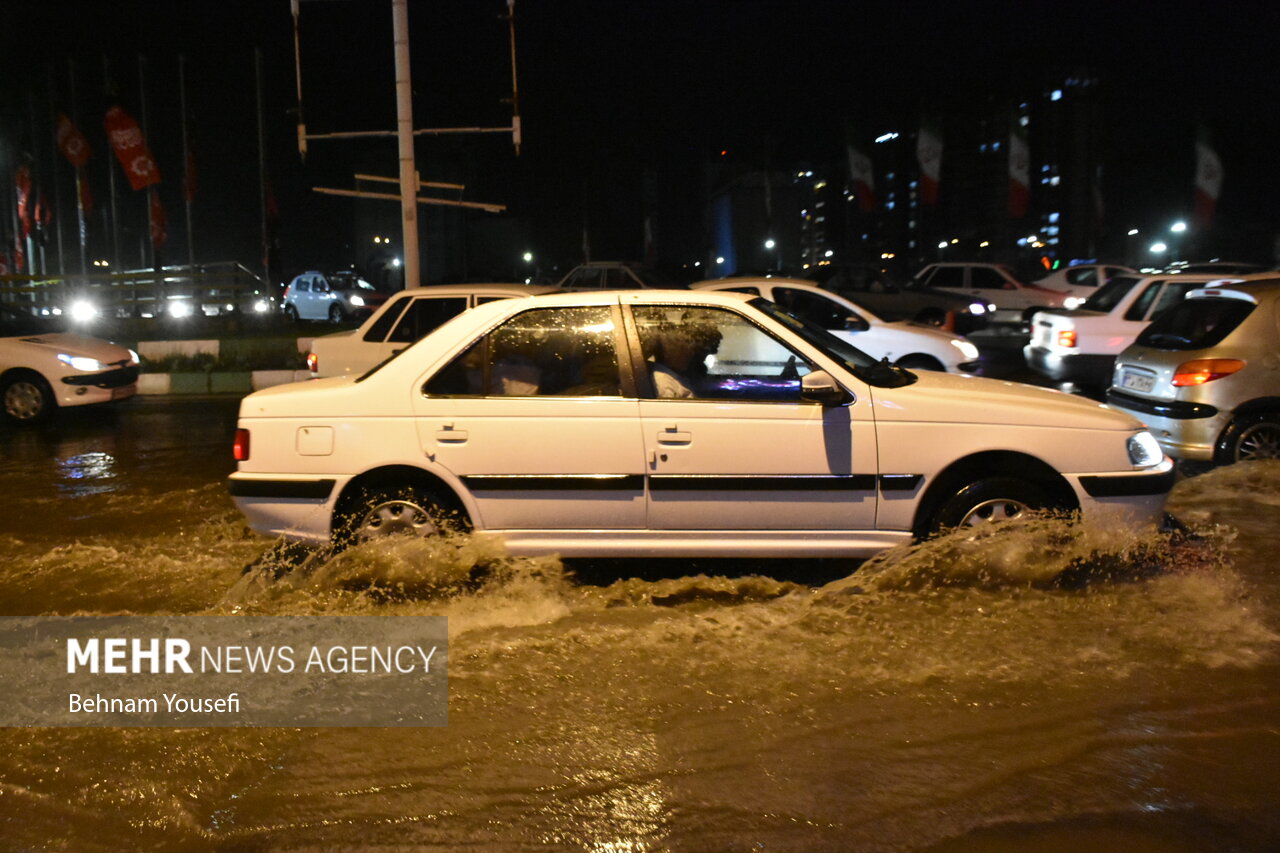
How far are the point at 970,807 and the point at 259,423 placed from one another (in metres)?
3.80

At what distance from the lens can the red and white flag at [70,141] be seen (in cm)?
3180

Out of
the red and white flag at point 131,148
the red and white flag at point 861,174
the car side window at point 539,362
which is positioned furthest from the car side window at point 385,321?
the red and white flag at point 861,174

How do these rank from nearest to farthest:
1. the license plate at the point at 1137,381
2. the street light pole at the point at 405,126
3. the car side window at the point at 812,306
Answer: the license plate at the point at 1137,381
the car side window at the point at 812,306
the street light pole at the point at 405,126

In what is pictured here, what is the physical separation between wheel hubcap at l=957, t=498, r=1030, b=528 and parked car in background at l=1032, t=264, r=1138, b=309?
19.2 meters

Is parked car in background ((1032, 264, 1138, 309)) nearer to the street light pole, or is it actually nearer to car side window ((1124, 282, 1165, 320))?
car side window ((1124, 282, 1165, 320))

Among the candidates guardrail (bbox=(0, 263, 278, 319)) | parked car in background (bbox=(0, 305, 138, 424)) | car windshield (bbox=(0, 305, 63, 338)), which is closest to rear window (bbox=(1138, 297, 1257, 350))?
parked car in background (bbox=(0, 305, 138, 424))

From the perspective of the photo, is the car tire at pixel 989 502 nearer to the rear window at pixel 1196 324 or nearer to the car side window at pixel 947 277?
the rear window at pixel 1196 324

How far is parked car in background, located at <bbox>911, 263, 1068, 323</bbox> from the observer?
23.4 m

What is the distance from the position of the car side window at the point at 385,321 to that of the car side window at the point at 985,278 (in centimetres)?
1640

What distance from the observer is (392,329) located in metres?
10.4

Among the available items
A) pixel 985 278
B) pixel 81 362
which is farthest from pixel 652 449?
pixel 985 278

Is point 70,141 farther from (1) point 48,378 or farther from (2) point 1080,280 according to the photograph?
(2) point 1080,280

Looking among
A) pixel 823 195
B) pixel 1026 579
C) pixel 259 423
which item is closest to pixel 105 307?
pixel 259 423

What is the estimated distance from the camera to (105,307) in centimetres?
3159
